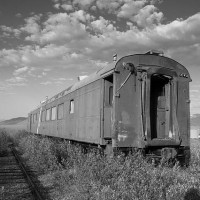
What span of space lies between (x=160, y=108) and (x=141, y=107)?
3.56 ft

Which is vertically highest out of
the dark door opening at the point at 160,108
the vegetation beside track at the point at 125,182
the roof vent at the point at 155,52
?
the roof vent at the point at 155,52

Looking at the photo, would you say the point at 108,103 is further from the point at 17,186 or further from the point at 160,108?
the point at 17,186

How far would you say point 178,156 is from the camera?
8945 millimetres

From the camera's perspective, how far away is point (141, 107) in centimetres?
836

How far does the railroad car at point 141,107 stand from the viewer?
325 inches

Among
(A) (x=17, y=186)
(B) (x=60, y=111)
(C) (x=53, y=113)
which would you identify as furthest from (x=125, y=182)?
(C) (x=53, y=113)

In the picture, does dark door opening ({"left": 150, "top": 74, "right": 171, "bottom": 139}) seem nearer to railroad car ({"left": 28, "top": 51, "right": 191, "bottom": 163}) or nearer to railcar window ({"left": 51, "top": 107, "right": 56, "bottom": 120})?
railroad car ({"left": 28, "top": 51, "right": 191, "bottom": 163})

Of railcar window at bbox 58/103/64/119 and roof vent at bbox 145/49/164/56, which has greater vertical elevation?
roof vent at bbox 145/49/164/56

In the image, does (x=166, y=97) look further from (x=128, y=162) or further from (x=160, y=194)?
(x=160, y=194)

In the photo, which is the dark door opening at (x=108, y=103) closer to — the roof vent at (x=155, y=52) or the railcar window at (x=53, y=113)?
the roof vent at (x=155, y=52)

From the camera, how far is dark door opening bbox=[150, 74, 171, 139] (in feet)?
29.6

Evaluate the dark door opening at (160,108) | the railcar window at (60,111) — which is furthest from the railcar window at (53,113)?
the dark door opening at (160,108)

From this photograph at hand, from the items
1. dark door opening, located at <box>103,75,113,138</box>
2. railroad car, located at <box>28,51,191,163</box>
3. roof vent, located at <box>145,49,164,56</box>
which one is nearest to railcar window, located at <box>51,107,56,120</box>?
railroad car, located at <box>28,51,191,163</box>

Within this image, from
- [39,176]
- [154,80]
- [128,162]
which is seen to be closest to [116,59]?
[154,80]
